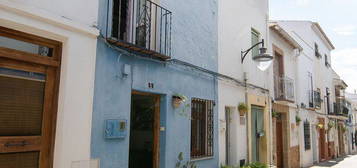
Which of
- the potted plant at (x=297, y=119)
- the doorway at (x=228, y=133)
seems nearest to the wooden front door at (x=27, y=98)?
the doorway at (x=228, y=133)

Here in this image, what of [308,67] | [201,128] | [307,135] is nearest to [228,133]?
[201,128]

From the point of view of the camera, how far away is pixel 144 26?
6.20 metres

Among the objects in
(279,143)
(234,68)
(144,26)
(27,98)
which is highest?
(144,26)

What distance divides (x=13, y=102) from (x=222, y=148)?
18.5 feet

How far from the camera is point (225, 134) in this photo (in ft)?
28.6

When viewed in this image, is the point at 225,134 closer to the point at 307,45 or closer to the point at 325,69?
the point at 307,45

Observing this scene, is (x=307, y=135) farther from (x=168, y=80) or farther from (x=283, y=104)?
(x=168, y=80)

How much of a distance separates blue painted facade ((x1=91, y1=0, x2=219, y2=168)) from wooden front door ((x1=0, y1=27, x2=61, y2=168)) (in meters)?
0.69

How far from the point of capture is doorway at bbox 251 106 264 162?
1009 cm

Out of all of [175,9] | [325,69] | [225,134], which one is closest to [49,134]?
[175,9]

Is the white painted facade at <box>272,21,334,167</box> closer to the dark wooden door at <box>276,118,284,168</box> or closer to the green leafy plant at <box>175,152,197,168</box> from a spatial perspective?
the dark wooden door at <box>276,118,284,168</box>

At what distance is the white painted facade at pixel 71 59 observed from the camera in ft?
13.4

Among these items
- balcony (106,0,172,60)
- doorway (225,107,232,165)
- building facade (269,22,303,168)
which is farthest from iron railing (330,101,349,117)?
balcony (106,0,172,60)

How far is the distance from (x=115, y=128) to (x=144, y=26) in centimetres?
229
